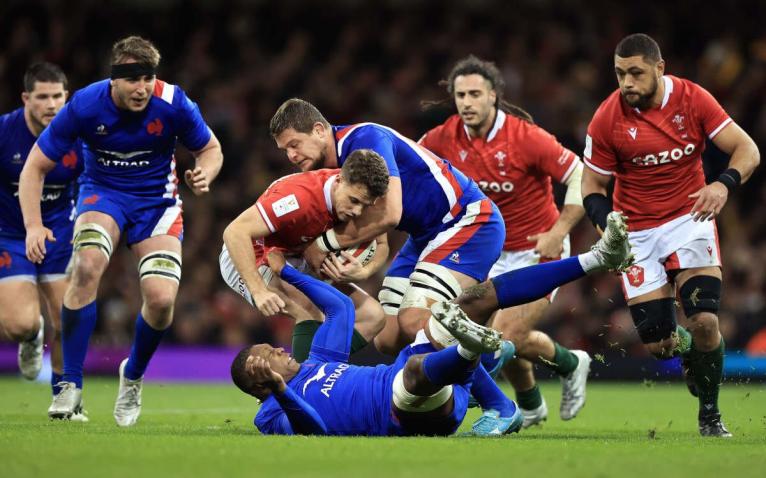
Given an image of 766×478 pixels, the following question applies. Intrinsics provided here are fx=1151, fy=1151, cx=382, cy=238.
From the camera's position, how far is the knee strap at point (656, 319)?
7543 mm

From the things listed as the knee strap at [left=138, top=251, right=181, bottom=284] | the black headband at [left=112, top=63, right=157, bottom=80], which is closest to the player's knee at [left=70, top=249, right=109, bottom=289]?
the knee strap at [left=138, top=251, right=181, bottom=284]

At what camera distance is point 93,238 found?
305 inches

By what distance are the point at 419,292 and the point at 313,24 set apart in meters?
13.4

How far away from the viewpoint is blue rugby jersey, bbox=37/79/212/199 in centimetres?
784

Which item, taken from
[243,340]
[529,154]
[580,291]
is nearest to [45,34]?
[243,340]

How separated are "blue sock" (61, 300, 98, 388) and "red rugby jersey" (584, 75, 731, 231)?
11.7ft

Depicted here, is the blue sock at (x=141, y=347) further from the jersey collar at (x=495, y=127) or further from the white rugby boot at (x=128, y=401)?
the jersey collar at (x=495, y=127)

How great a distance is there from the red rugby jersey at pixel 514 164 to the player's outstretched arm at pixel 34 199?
297cm

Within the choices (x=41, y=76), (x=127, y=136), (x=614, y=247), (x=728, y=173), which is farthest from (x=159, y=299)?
(x=728, y=173)

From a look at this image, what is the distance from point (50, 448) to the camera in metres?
5.45

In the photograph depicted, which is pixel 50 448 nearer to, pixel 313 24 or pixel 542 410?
pixel 542 410

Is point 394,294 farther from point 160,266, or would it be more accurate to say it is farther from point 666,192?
point 666,192

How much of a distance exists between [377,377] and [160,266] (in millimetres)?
2327

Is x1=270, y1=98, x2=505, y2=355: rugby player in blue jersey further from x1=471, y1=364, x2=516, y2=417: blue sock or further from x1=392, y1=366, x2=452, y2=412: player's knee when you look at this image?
x1=392, y1=366, x2=452, y2=412: player's knee
